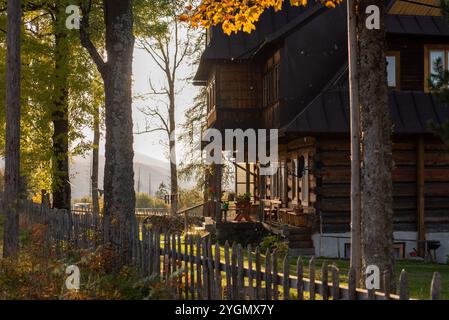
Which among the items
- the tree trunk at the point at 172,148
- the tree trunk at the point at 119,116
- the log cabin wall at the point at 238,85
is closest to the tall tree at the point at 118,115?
the tree trunk at the point at 119,116

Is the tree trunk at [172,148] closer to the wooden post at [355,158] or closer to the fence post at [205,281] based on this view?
the wooden post at [355,158]

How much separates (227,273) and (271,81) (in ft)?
50.6

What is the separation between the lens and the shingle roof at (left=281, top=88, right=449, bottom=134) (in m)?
19.5

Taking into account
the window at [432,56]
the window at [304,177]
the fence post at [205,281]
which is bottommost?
the fence post at [205,281]

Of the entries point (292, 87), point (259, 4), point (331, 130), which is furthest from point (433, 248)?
point (259, 4)

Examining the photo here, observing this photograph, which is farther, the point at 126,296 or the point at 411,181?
the point at 411,181

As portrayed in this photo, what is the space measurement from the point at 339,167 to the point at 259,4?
7.92 metres

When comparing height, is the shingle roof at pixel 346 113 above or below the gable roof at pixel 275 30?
below

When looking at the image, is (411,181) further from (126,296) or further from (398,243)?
(126,296)

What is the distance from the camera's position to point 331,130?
766 inches

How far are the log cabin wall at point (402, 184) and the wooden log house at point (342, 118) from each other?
3 cm

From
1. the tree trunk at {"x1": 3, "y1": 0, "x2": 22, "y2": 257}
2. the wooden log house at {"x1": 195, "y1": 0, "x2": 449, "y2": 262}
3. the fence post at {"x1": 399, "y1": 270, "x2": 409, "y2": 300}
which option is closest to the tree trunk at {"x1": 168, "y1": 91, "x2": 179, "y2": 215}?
the wooden log house at {"x1": 195, "y1": 0, "x2": 449, "y2": 262}

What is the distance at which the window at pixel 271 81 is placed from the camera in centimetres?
2255

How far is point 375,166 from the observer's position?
1027 centimetres
